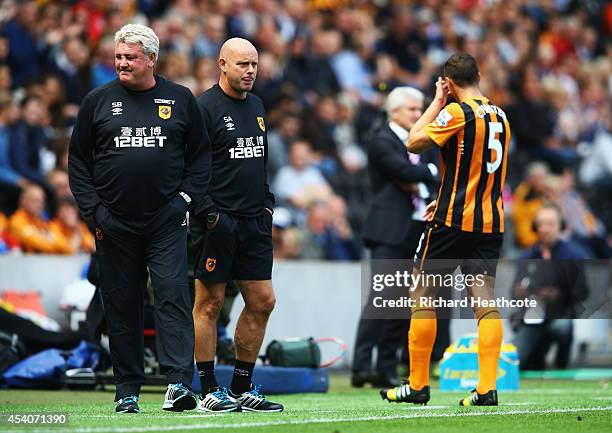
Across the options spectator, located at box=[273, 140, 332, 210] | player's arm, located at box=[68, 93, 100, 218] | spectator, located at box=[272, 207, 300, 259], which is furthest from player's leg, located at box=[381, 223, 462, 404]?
spectator, located at box=[273, 140, 332, 210]

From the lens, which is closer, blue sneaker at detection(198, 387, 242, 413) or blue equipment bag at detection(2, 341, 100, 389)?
blue sneaker at detection(198, 387, 242, 413)

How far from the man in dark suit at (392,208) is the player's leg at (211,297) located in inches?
127

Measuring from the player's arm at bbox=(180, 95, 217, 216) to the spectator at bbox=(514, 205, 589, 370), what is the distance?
242 inches

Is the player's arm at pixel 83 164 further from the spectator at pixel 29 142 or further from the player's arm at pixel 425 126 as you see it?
the spectator at pixel 29 142

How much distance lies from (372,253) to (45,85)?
494cm

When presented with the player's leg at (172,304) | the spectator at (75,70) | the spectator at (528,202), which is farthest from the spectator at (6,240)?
the spectator at (528,202)

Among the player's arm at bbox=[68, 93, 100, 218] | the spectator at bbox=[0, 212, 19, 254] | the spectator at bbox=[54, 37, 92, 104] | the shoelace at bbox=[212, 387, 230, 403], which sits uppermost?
the spectator at bbox=[54, 37, 92, 104]

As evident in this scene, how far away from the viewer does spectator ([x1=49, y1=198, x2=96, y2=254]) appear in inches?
539

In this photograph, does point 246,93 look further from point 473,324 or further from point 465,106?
point 473,324

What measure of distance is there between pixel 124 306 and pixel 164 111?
1.17m

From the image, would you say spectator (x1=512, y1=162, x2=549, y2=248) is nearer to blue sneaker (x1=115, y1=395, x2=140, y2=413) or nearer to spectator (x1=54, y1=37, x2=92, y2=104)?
spectator (x1=54, y1=37, x2=92, y2=104)

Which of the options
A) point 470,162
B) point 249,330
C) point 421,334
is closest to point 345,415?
point 249,330

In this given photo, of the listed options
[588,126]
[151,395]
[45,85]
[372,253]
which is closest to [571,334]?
[372,253]

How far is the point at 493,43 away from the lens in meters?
22.2
